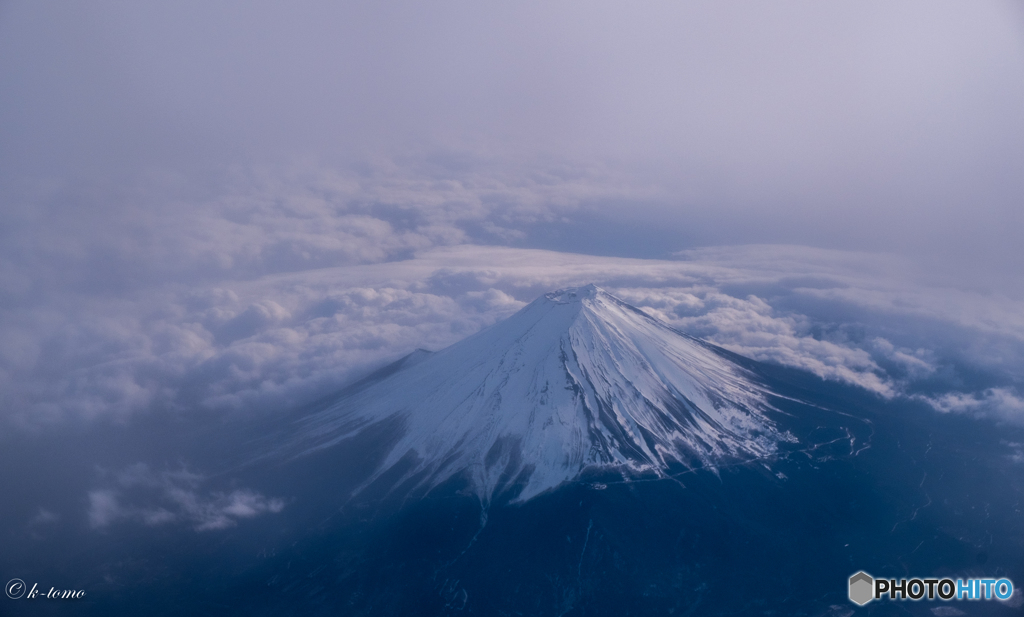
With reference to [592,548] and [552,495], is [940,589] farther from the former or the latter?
[552,495]

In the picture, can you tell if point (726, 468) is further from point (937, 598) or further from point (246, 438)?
point (246, 438)

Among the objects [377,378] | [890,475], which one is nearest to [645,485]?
[890,475]

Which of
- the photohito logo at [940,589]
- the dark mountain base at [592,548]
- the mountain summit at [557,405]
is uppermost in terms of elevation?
the mountain summit at [557,405]

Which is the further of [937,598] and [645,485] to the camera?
[645,485]
